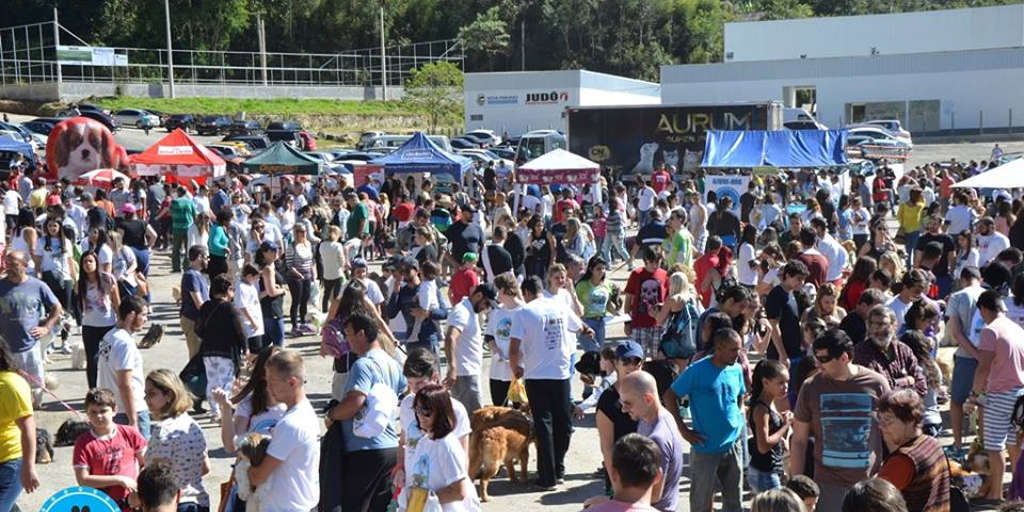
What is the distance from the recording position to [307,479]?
6238mm

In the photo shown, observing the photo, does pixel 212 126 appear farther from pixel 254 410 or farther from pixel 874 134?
pixel 254 410

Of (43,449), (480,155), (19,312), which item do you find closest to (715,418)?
(43,449)

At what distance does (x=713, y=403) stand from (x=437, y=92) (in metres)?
55.9

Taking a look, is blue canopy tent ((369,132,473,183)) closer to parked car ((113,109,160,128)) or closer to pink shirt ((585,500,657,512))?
pink shirt ((585,500,657,512))

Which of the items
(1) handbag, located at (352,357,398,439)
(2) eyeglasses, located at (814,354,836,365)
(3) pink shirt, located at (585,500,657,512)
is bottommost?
(1) handbag, located at (352,357,398,439)

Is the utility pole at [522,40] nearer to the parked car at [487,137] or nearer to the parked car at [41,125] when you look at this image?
the parked car at [487,137]

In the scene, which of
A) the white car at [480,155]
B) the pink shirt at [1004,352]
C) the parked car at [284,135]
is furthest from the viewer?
the parked car at [284,135]

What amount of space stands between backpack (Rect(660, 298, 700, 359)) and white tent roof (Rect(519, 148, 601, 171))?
1422cm

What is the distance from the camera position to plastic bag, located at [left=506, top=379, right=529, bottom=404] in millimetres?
9828

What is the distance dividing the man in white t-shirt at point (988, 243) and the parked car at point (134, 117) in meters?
46.5

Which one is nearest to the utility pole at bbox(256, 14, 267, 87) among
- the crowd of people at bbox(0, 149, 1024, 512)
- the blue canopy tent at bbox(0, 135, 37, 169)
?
the blue canopy tent at bbox(0, 135, 37, 169)

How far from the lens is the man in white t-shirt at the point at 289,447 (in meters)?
6.09

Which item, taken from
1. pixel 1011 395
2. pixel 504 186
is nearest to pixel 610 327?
pixel 1011 395

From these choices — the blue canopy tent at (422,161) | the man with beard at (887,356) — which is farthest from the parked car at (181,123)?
the man with beard at (887,356)
